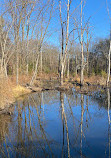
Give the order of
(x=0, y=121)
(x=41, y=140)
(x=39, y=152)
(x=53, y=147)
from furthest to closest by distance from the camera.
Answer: (x=0, y=121), (x=41, y=140), (x=53, y=147), (x=39, y=152)

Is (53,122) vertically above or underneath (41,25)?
underneath

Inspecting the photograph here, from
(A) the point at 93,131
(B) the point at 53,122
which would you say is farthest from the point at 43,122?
(A) the point at 93,131

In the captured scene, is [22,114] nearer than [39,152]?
No

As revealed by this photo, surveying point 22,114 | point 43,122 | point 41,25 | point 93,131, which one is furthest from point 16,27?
point 93,131

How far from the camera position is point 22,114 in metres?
8.11

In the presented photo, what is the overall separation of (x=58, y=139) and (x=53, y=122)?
5.57ft

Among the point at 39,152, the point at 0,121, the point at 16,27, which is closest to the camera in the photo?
the point at 39,152

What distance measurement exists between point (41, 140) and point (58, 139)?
0.50m

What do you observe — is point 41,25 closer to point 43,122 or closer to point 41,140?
point 43,122

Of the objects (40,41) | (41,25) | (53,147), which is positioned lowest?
(53,147)

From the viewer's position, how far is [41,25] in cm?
1795

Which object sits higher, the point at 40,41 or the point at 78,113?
the point at 40,41

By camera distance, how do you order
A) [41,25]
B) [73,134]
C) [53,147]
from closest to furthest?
[53,147]
[73,134]
[41,25]

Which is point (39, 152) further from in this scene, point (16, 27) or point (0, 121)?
point (16, 27)
